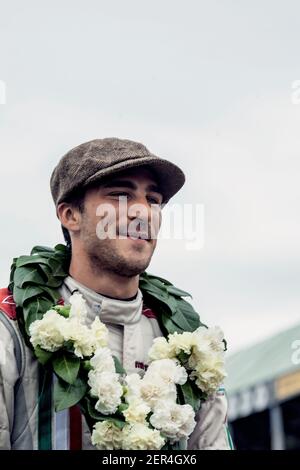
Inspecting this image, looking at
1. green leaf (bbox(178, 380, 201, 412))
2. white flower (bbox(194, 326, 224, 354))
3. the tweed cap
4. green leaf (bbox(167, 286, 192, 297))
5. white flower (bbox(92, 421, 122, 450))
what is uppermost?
the tweed cap

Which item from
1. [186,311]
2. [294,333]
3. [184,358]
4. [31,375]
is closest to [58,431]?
[31,375]

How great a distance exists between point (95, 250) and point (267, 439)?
23919mm

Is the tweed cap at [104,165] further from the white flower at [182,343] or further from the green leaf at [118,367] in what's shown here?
the green leaf at [118,367]

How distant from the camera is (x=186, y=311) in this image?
4.99 metres

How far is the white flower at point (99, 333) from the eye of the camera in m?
4.30

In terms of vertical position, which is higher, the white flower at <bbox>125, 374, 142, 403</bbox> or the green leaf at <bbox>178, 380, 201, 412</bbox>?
the white flower at <bbox>125, 374, 142, 403</bbox>

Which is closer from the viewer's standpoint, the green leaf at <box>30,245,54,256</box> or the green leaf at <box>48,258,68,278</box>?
the green leaf at <box>48,258,68,278</box>

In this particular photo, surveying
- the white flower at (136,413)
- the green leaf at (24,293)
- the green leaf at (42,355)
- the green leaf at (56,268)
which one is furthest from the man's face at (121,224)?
the white flower at (136,413)

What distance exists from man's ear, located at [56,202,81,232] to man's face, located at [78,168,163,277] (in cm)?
5

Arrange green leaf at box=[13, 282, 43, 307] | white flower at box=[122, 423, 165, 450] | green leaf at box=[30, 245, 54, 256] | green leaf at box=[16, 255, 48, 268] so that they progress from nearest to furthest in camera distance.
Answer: white flower at box=[122, 423, 165, 450], green leaf at box=[13, 282, 43, 307], green leaf at box=[16, 255, 48, 268], green leaf at box=[30, 245, 54, 256]

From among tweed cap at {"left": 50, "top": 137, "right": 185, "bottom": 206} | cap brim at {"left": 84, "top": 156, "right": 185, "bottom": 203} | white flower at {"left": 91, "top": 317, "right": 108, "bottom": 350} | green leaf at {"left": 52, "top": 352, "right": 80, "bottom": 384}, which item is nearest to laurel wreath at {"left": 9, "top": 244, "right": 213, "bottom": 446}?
green leaf at {"left": 52, "top": 352, "right": 80, "bottom": 384}

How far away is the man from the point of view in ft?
14.1

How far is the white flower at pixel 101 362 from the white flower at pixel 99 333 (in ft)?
0.12

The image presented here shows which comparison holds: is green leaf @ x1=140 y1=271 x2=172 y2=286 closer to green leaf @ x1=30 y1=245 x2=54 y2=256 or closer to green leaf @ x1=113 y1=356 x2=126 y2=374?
green leaf @ x1=30 y1=245 x2=54 y2=256
